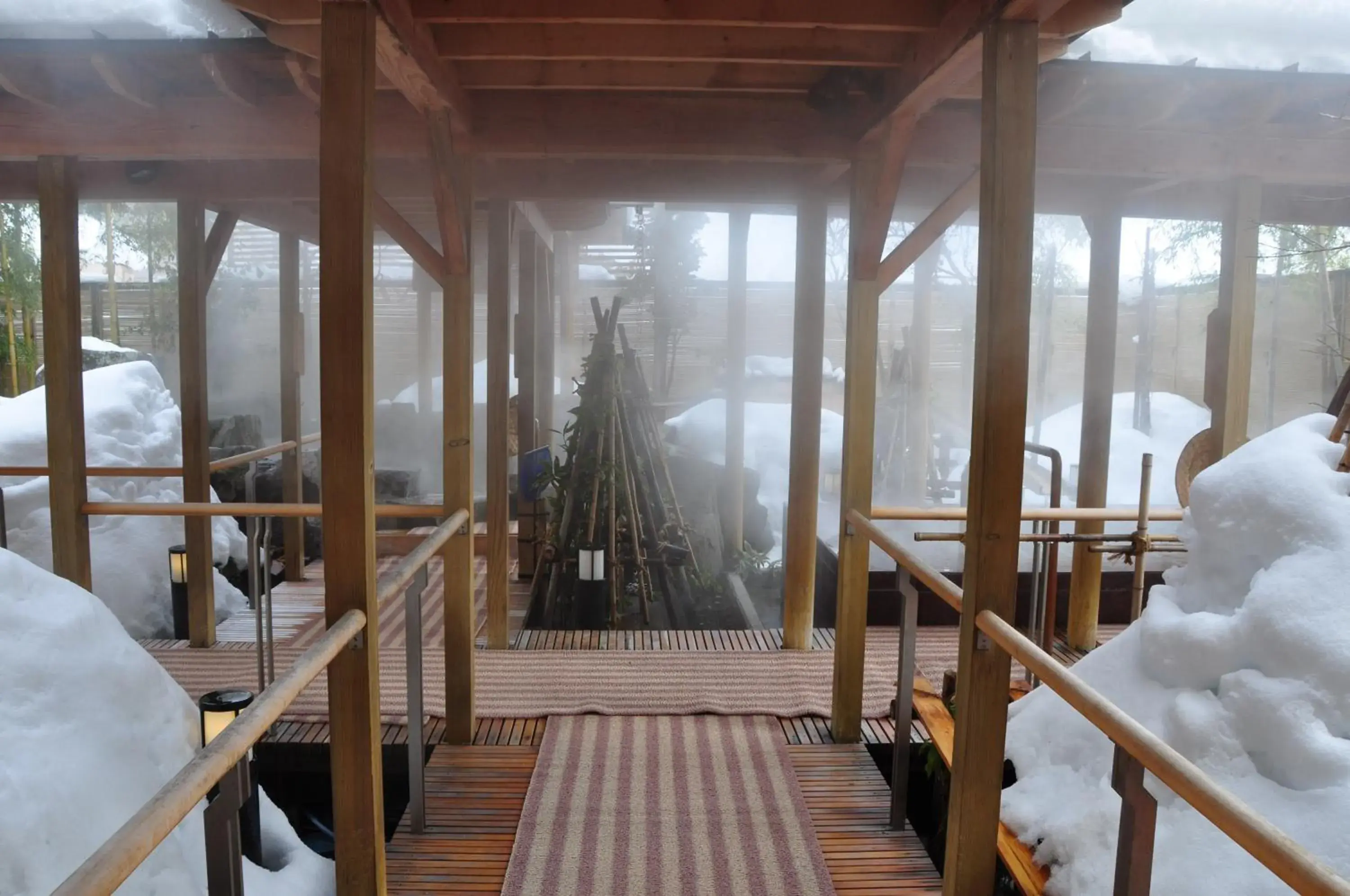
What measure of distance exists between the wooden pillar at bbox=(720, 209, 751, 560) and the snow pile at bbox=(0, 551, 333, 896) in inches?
201

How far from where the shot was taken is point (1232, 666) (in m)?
2.26

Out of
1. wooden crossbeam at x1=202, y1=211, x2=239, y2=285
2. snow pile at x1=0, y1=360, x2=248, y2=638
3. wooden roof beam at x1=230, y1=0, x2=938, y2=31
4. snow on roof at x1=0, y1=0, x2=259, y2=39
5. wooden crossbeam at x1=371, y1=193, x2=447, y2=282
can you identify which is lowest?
snow pile at x1=0, y1=360, x2=248, y2=638

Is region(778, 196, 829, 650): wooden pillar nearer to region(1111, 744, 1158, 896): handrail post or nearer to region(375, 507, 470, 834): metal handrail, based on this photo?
region(375, 507, 470, 834): metal handrail

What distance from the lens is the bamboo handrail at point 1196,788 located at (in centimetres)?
107

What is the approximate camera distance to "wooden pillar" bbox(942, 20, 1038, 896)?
2.06m

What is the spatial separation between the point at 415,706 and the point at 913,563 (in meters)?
1.56

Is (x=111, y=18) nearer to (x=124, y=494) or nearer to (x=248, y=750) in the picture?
(x=248, y=750)

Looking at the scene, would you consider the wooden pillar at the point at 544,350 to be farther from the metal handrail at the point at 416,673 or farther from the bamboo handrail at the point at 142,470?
the metal handrail at the point at 416,673

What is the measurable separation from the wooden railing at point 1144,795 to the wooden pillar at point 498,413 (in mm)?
2688

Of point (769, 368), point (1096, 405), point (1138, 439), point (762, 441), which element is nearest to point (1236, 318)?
point (1096, 405)

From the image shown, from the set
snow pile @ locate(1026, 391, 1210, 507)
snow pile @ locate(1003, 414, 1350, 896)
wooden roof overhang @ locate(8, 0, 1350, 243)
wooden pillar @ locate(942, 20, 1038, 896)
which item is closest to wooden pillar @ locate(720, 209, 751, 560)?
wooden roof overhang @ locate(8, 0, 1350, 243)

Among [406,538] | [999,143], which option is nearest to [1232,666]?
[999,143]

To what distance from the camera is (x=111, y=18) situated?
3990 mm

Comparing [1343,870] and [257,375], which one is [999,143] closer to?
[1343,870]
